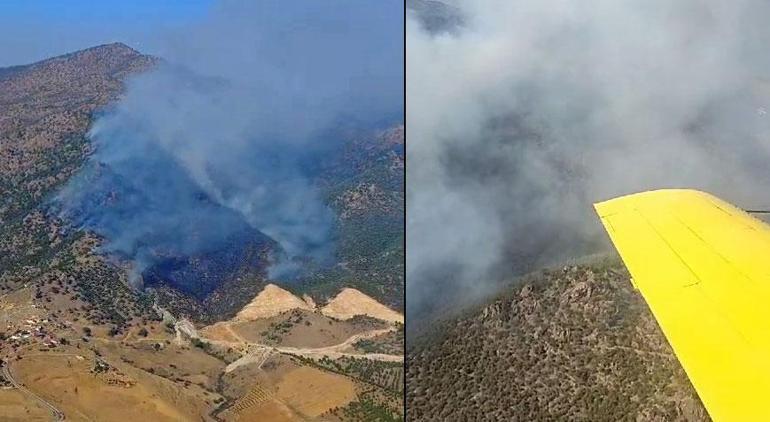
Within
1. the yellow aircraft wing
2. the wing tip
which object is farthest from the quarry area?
the yellow aircraft wing

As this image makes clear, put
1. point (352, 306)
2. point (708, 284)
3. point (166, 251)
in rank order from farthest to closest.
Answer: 1. point (166, 251)
2. point (352, 306)
3. point (708, 284)

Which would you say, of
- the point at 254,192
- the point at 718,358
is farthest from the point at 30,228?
the point at 718,358

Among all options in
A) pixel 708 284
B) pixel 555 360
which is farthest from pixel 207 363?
pixel 708 284

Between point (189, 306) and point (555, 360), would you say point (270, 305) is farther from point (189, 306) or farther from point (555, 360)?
point (555, 360)

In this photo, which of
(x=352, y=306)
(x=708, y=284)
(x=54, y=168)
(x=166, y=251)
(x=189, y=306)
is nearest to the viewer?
(x=708, y=284)

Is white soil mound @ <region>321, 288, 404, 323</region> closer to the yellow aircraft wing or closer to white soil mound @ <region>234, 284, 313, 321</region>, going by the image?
white soil mound @ <region>234, 284, 313, 321</region>

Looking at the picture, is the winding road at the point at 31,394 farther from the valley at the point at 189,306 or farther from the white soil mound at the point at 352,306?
the white soil mound at the point at 352,306

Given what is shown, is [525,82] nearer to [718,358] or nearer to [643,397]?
[643,397]
